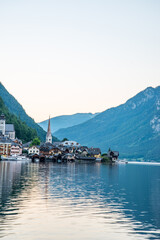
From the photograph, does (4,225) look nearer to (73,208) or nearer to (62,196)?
A: (73,208)

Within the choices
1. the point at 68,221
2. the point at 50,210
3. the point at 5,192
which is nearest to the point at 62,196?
the point at 5,192

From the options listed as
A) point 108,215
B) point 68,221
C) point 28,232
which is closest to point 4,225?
point 28,232

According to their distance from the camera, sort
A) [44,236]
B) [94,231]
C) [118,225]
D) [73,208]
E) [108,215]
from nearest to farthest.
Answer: [44,236] < [94,231] < [118,225] < [108,215] < [73,208]

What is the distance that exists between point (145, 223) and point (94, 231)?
7.19 meters

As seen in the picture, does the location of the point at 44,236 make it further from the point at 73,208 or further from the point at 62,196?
the point at 62,196

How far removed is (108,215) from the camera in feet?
141

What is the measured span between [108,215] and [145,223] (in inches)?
198

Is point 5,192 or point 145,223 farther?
point 5,192

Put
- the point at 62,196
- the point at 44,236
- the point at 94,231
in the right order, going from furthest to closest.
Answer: the point at 62,196, the point at 94,231, the point at 44,236

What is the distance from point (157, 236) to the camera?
3388 cm

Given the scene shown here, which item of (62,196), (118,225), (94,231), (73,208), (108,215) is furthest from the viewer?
(62,196)

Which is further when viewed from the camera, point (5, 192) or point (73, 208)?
point (5, 192)

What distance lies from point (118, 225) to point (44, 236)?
8.90 meters

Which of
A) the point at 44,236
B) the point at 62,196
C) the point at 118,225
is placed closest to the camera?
the point at 44,236
